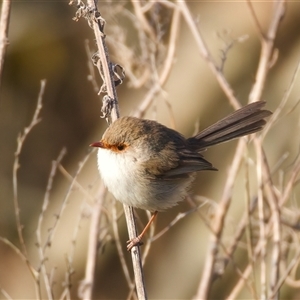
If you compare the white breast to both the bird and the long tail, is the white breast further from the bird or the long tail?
the long tail

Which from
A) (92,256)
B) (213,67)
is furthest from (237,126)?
(92,256)

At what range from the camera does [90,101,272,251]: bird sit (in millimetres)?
3723

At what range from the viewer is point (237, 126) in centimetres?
422

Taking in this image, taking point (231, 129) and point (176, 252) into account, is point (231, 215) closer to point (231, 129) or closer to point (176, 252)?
point (176, 252)

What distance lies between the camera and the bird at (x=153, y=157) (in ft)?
12.2

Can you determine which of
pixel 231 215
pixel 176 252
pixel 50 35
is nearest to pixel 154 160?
pixel 231 215

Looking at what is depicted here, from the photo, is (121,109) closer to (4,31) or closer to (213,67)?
(213,67)

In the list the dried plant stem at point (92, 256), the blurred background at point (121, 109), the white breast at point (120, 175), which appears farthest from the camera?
the blurred background at point (121, 109)

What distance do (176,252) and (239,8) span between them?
11.4 ft

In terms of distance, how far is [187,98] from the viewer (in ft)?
25.6

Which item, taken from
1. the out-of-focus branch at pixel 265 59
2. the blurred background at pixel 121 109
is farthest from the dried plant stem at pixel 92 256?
the out-of-focus branch at pixel 265 59

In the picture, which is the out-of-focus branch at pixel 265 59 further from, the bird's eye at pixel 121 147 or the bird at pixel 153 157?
the bird's eye at pixel 121 147

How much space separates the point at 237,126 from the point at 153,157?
28.8 inches

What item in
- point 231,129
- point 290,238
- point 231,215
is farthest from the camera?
point 231,215
